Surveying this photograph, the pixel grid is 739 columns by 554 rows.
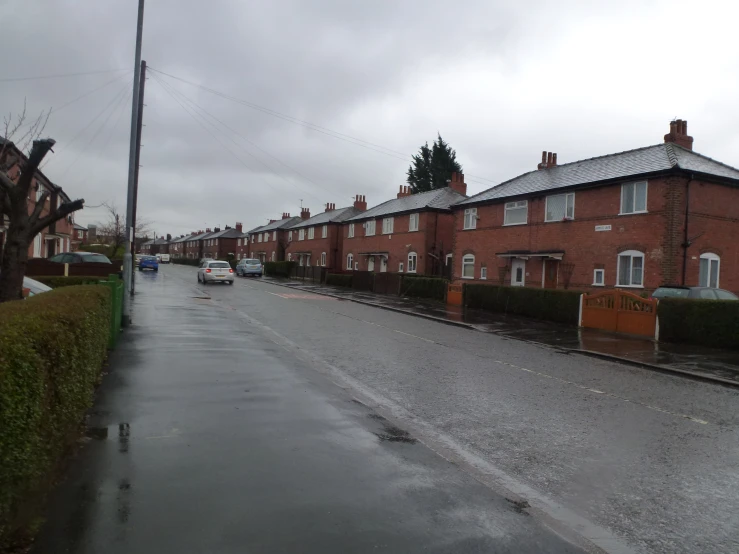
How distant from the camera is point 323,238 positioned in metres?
58.9

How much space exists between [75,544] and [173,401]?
134 inches

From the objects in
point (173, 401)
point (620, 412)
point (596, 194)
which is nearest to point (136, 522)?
point (173, 401)

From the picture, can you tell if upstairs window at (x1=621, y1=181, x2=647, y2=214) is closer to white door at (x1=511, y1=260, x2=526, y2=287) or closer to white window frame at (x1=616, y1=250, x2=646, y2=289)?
white window frame at (x1=616, y1=250, x2=646, y2=289)

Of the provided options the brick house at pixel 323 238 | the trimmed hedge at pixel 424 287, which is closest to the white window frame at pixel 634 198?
the trimmed hedge at pixel 424 287

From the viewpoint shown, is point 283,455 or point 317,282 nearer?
point 283,455

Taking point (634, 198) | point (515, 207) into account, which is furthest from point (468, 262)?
point (634, 198)

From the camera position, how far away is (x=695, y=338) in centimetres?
1504

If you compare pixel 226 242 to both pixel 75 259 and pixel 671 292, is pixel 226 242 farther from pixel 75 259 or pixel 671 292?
pixel 671 292

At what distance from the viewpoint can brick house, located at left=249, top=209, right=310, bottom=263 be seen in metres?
71.9

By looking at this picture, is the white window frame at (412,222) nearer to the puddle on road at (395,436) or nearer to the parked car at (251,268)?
the parked car at (251,268)

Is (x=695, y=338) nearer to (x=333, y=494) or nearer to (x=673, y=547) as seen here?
(x=673, y=547)

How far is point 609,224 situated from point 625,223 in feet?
2.55

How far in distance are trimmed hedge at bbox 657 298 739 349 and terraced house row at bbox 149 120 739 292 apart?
6413 mm

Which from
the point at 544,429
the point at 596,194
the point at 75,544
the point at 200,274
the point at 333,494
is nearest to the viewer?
the point at 75,544
